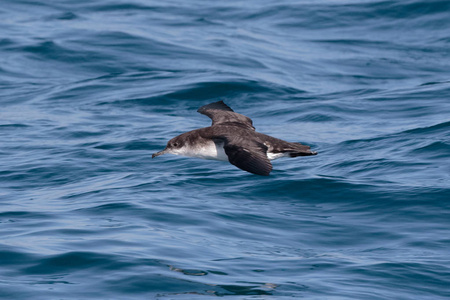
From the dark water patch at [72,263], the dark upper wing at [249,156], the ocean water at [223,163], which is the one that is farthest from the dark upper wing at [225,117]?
the dark water patch at [72,263]

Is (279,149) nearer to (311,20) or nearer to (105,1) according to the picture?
(311,20)

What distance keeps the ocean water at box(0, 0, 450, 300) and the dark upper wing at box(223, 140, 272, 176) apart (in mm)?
1072

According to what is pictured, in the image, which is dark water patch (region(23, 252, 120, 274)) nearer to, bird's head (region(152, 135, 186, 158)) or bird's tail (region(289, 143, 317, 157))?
bird's head (region(152, 135, 186, 158))

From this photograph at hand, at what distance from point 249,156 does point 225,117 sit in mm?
2483

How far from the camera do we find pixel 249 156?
8.36m

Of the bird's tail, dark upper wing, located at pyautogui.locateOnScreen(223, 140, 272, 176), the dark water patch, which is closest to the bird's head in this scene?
dark upper wing, located at pyautogui.locateOnScreen(223, 140, 272, 176)

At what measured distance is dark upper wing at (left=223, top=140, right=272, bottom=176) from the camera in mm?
8023

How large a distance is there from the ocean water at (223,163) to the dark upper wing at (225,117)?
107 centimetres

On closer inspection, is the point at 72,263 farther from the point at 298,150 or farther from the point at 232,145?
the point at 298,150

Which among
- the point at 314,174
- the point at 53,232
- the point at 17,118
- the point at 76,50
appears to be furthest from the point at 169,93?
the point at 53,232

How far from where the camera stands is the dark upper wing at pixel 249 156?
316 inches

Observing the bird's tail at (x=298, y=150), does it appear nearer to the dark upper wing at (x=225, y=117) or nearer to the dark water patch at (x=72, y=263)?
the dark upper wing at (x=225, y=117)

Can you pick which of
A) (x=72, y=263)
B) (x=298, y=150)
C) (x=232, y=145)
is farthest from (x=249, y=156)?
(x=72, y=263)

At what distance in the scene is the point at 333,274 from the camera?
8305mm
